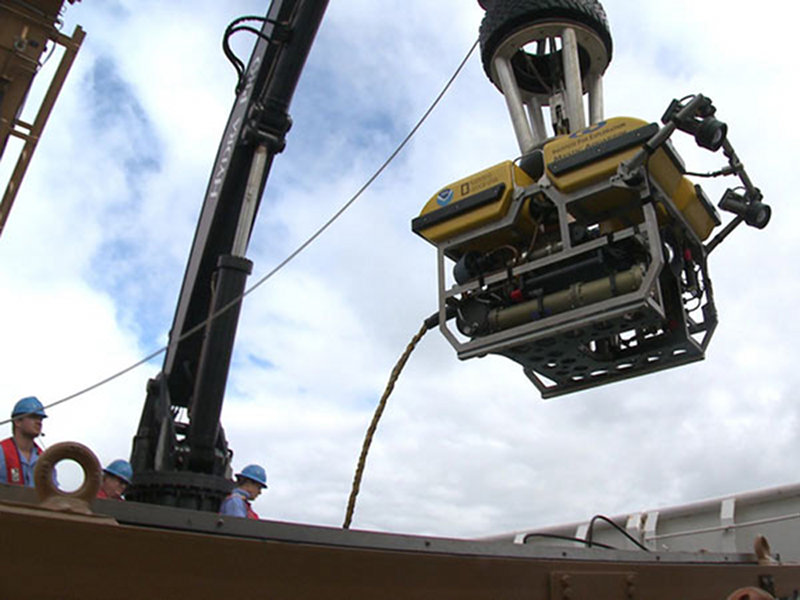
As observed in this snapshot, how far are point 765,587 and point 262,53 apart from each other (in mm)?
3816

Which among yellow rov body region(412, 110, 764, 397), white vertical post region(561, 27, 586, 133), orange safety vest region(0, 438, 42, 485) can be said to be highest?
white vertical post region(561, 27, 586, 133)

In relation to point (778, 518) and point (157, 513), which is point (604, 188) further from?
point (778, 518)

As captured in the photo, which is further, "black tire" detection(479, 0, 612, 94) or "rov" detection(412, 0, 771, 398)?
"black tire" detection(479, 0, 612, 94)

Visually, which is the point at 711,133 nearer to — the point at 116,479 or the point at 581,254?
the point at 581,254

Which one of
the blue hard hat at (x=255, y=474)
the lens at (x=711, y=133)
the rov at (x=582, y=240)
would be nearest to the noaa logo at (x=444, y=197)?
the rov at (x=582, y=240)

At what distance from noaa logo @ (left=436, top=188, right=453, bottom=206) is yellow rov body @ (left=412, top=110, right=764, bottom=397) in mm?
10

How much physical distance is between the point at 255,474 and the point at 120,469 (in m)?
1.02

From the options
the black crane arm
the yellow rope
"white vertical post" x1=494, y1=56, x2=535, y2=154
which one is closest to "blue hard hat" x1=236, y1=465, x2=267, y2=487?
the black crane arm

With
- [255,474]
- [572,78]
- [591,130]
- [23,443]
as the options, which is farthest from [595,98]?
[23,443]

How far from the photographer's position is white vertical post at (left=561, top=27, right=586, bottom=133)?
392 cm

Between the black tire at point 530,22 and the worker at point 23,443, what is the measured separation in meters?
3.29

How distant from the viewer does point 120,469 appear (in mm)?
3506

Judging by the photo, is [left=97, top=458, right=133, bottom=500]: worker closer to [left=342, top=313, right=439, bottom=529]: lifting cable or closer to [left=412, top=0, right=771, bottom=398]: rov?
[left=342, top=313, right=439, bottom=529]: lifting cable

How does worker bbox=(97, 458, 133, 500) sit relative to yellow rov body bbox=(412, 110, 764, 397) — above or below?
below
